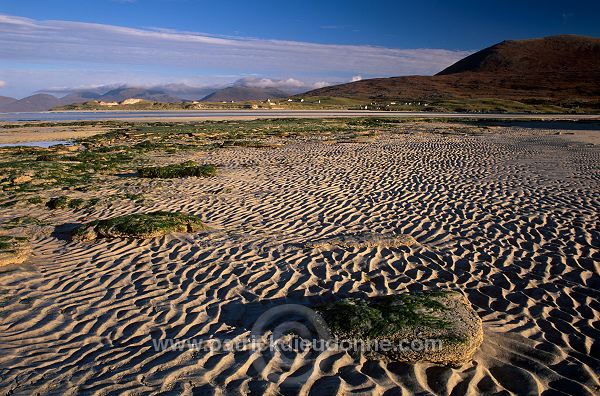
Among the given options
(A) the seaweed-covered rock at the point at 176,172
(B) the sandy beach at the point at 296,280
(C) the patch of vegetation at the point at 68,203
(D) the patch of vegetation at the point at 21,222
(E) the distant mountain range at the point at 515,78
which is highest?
(E) the distant mountain range at the point at 515,78

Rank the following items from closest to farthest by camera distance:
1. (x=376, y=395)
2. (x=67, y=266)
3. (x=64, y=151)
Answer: (x=376, y=395)
(x=67, y=266)
(x=64, y=151)

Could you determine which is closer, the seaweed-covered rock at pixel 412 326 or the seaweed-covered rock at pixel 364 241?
the seaweed-covered rock at pixel 412 326

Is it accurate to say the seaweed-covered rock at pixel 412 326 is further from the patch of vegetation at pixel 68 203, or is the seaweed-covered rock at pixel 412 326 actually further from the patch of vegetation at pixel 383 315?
the patch of vegetation at pixel 68 203

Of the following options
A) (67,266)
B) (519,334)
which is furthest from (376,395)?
(67,266)

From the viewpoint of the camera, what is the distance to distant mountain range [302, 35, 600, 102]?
10250 cm

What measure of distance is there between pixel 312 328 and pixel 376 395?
1.17 metres

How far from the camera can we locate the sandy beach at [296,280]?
149 inches

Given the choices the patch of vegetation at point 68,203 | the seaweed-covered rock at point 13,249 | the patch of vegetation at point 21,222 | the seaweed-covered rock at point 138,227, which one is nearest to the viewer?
the seaweed-covered rock at point 13,249

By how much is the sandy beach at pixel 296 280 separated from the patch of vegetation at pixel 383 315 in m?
0.35

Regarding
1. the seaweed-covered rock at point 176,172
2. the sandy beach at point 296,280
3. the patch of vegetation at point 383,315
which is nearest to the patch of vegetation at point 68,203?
the sandy beach at point 296,280

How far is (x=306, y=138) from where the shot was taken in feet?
90.5

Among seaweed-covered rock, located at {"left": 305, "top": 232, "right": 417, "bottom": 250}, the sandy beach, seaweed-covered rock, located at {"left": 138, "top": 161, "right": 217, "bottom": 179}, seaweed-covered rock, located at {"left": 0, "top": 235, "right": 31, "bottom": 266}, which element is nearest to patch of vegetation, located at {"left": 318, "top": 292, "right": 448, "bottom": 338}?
the sandy beach

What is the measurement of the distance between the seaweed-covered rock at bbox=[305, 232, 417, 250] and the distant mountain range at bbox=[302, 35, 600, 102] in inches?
3888

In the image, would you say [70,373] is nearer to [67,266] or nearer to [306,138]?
[67,266]
